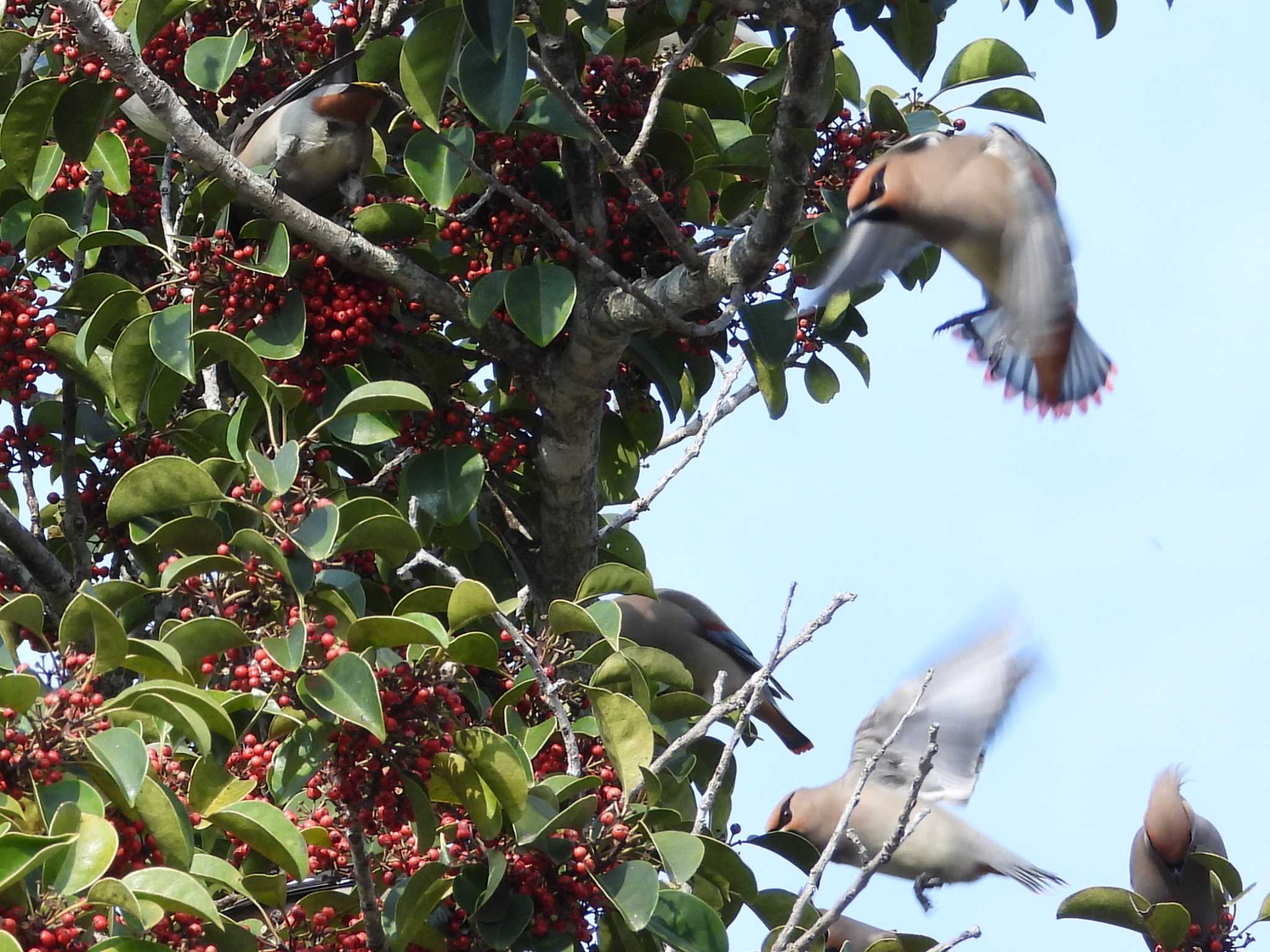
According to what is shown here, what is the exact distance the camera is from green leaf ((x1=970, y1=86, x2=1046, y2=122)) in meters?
3.84

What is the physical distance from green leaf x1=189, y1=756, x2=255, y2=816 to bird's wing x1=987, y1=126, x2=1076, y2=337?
194 cm

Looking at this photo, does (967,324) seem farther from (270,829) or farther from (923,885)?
(270,829)

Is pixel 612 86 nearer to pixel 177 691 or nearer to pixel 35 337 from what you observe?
pixel 35 337

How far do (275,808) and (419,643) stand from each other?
14.0 inches

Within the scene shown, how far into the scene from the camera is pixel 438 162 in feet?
10.2

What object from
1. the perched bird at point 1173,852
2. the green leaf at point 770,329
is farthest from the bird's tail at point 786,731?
the green leaf at point 770,329

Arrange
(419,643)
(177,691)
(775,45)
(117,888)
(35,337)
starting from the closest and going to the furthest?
(117,888) < (177,691) < (419,643) < (35,337) < (775,45)

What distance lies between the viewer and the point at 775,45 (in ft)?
12.7

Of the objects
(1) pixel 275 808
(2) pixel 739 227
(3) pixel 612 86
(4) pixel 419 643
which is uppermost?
(3) pixel 612 86

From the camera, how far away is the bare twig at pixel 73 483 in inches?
131

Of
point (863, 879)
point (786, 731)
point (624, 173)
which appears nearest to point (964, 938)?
point (863, 879)

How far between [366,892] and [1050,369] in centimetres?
219

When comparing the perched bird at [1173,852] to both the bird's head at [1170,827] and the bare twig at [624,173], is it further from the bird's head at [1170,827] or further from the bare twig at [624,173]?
the bare twig at [624,173]

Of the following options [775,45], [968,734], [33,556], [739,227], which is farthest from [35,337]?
[968,734]
